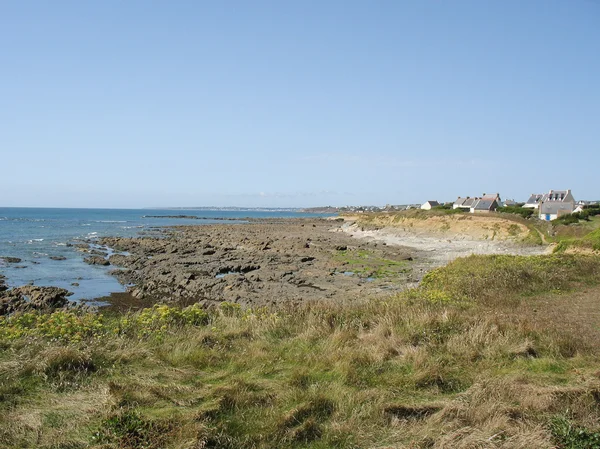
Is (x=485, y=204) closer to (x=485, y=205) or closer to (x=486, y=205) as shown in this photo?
(x=485, y=205)

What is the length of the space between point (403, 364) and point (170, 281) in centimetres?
2006

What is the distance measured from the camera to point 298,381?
6.17 metres

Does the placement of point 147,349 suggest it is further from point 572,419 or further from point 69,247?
point 69,247

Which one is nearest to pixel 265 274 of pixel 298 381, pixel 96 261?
pixel 96 261

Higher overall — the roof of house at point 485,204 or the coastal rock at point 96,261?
the roof of house at point 485,204

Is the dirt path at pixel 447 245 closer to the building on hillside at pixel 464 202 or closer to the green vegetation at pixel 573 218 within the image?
the green vegetation at pixel 573 218

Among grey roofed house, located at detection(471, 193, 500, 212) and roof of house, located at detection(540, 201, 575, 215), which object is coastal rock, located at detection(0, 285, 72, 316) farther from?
grey roofed house, located at detection(471, 193, 500, 212)

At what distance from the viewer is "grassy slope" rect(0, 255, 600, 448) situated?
16.0ft

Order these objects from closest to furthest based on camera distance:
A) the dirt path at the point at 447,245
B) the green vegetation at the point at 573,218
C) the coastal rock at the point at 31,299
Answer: the coastal rock at the point at 31,299
the dirt path at the point at 447,245
the green vegetation at the point at 573,218

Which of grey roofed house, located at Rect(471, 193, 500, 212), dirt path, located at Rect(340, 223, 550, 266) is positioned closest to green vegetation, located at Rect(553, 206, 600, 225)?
dirt path, located at Rect(340, 223, 550, 266)

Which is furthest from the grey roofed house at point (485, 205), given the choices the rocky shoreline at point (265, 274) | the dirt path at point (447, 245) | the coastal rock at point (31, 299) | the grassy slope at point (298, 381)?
the grassy slope at point (298, 381)

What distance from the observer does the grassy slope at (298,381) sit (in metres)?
4.87

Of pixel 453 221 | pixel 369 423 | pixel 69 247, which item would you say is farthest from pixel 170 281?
pixel 453 221

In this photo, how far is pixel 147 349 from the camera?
279 inches
